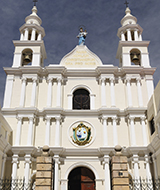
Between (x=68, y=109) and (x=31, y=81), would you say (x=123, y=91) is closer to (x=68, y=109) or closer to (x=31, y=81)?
(x=68, y=109)

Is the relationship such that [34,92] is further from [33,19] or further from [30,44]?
[33,19]

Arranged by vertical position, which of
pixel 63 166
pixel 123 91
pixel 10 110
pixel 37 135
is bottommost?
pixel 63 166

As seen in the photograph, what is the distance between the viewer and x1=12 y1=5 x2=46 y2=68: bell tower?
21312mm

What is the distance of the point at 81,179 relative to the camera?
17828 millimetres

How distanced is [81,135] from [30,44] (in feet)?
29.5

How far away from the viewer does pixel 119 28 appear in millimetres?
23234

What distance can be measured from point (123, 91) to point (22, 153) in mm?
8981

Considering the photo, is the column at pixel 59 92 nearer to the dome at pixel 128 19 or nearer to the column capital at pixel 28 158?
the column capital at pixel 28 158

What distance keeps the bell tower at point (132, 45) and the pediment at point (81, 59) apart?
2.35 metres

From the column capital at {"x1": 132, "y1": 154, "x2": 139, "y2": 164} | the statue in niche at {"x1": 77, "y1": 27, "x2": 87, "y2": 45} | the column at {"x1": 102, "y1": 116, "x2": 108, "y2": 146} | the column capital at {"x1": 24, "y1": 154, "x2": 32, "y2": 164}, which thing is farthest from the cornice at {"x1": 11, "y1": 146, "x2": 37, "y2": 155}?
the statue in niche at {"x1": 77, "y1": 27, "x2": 87, "y2": 45}

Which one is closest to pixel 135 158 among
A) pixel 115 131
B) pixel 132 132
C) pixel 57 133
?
pixel 132 132

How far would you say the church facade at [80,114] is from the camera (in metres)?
17.5

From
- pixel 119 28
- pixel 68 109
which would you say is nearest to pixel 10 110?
pixel 68 109

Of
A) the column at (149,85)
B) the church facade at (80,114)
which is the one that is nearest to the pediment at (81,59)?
the church facade at (80,114)
